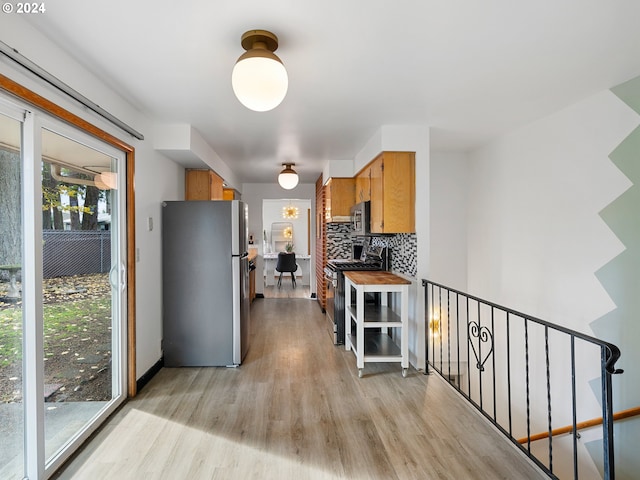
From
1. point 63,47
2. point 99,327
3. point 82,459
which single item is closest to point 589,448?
point 82,459

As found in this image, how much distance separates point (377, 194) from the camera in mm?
3607

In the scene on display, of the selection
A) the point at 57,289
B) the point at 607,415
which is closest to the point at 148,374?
the point at 57,289

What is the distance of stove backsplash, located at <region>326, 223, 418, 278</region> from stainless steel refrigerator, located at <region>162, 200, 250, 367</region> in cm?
176

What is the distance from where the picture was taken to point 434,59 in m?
2.04

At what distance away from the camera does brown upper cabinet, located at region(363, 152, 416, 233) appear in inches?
133

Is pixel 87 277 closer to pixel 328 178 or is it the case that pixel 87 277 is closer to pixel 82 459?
pixel 82 459

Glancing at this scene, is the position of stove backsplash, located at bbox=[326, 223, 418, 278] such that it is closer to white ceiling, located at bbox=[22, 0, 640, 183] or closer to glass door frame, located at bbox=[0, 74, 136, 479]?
white ceiling, located at bbox=[22, 0, 640, 183]

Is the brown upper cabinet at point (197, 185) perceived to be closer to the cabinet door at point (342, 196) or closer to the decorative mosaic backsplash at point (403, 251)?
the cabinet door at point (342, 196)

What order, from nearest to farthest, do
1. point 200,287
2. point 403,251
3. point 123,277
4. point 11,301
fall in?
point 11,301
point 123,277
point 200,287
point 403,251

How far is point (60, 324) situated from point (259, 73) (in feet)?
5.94

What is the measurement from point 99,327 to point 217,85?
6.20ft

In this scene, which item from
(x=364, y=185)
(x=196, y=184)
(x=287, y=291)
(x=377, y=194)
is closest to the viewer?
(x=377, y=194)

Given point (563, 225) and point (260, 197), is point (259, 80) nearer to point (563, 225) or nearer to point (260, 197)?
point (563, 225)

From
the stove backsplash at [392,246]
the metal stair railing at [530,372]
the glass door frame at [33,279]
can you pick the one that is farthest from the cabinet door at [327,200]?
the glass door frame at [33,279]
